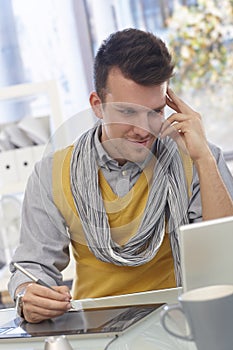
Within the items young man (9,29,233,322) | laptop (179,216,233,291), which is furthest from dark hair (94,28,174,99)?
laptop (179,216,233,291)

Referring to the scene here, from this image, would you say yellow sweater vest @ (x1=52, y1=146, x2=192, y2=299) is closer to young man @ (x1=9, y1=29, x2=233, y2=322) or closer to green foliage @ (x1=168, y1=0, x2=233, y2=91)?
young man @ (x1=9, y1=29, x2=233, y2=322)

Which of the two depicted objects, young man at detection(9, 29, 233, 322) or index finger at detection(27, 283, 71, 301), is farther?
young man at detection(9, 29, 233, 322)

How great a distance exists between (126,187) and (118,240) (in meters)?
0.13

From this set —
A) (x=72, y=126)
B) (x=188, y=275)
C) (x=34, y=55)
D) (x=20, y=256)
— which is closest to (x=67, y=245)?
(x=20, y=256)

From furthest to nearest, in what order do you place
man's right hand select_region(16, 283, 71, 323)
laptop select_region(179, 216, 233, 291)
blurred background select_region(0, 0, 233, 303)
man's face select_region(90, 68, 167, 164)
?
blurred background select_region(0, 0, 233, 303)
man's face select_region(90, 68, 167, 164)
man's right hand select_region(16, 283, 71, 323)
laptop select_region(179, 216, 233, 291)

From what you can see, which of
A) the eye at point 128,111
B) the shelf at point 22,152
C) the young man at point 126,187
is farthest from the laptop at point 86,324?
the shelf at point 22,152

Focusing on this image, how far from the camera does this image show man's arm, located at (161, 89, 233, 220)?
1726 millimetres

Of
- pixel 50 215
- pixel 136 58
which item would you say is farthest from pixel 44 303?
pixel 136 58

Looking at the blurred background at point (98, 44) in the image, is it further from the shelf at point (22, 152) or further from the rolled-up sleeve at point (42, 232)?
the rolled-up sleeve at point (42, 232)

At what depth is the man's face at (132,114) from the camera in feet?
5.49

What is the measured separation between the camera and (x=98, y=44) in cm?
385

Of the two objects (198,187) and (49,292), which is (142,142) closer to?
(198,187)

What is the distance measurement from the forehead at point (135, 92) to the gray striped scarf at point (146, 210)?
11 centimetres

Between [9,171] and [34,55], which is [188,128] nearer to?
[9,171]
